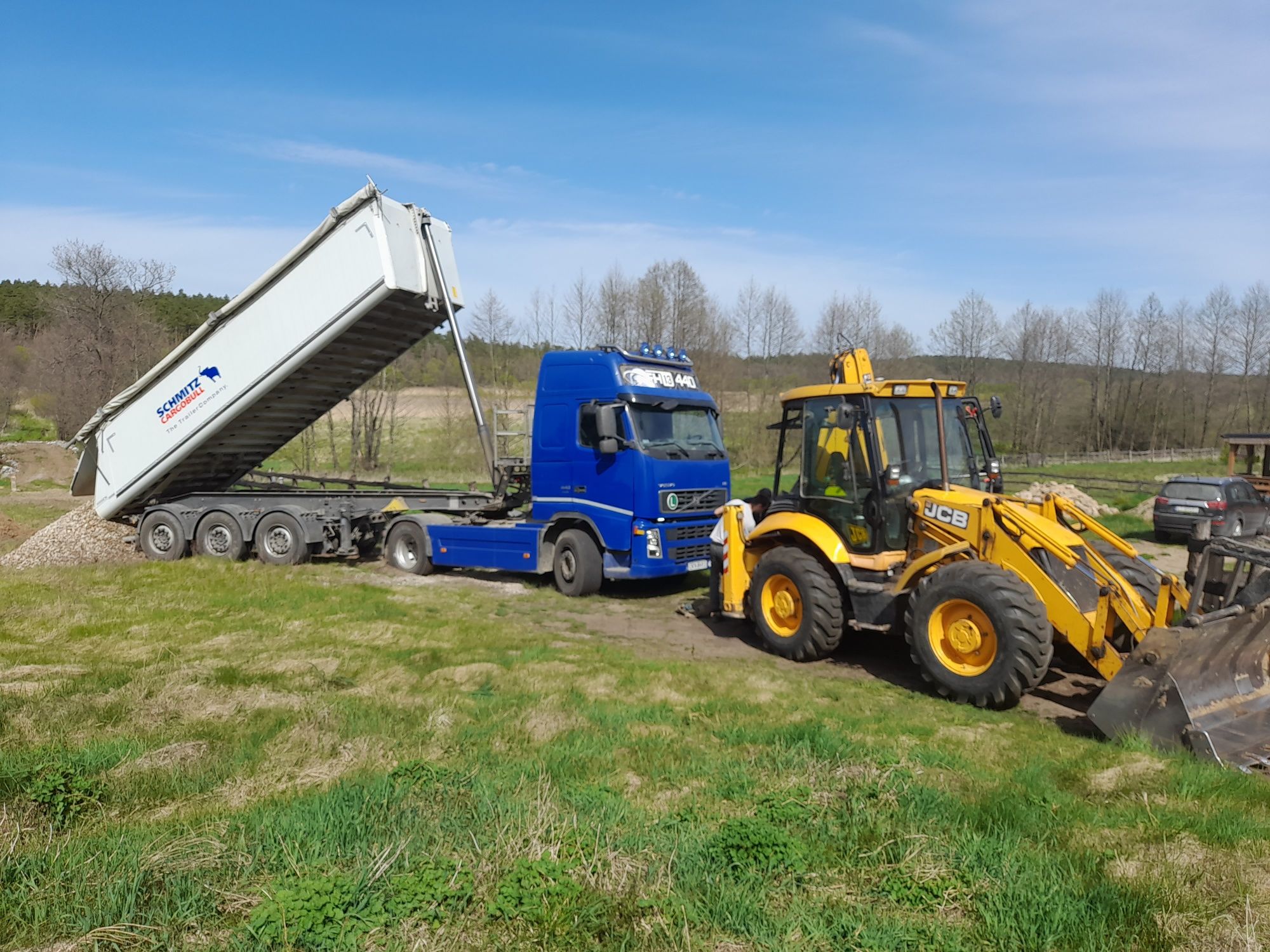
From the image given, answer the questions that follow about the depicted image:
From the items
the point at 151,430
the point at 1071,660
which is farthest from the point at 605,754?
the point at 151,430

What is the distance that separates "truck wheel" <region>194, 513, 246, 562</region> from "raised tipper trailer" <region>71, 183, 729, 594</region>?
0.09 feet

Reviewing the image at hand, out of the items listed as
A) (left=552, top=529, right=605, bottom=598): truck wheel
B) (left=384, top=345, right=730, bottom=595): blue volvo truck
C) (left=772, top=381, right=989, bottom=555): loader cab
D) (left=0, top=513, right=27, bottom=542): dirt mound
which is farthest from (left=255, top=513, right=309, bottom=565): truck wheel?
(left=772, top=381, right=989, bottom=555): loader cab

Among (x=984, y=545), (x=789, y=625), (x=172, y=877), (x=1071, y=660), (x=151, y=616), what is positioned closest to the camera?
(x=172, y=877)

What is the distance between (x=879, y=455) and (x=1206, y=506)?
12.7 metres

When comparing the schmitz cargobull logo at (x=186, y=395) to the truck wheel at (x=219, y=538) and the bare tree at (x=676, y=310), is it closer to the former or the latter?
the truck wheel at (x=219, y=538)

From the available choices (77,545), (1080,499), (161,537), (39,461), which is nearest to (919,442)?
(161,537)

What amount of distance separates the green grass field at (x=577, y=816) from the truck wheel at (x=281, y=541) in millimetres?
5483

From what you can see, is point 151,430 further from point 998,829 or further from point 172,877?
point 998,829

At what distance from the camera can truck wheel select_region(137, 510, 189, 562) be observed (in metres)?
13.2

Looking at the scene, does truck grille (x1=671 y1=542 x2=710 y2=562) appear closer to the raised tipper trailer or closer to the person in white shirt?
the raised tipper trailer

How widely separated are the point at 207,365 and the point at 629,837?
34.8 feet

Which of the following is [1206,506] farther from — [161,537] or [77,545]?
[77,545]

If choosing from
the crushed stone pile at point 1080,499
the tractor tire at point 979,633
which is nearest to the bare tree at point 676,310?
the crushed stone pile at point 1080,499

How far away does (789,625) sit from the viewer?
26.9 ft
